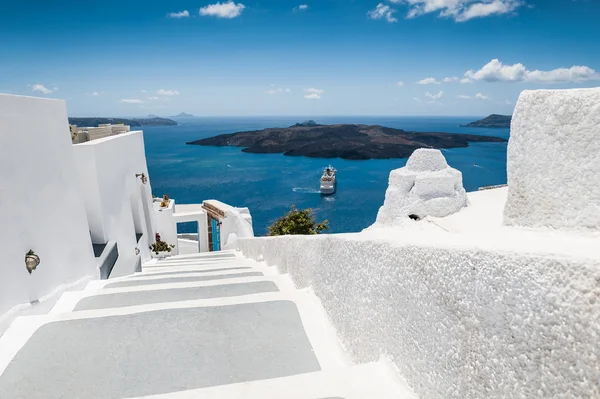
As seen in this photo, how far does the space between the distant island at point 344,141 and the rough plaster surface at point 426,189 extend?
83.7 meters

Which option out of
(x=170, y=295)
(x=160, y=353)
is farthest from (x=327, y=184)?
(x=160, y=353)

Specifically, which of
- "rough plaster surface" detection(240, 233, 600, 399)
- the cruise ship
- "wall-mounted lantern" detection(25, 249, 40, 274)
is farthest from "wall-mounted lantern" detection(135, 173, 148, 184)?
the cruise ship

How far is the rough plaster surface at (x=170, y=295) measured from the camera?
12.3ft

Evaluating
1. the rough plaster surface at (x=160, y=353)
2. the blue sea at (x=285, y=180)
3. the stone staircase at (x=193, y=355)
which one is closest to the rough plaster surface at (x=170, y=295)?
the stone staircase at (x=193, y=355)

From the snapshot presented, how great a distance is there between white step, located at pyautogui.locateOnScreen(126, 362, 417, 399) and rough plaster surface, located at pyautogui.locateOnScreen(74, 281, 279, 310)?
1972mm

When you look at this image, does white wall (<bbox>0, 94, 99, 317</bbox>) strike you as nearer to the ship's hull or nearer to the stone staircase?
the stone staircase

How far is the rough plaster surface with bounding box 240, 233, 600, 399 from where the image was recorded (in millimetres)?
1016

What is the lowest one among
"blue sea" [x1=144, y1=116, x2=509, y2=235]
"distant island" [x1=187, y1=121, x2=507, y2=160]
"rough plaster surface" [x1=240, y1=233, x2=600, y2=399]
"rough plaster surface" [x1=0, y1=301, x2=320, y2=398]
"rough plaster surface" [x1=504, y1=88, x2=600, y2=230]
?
"blue sea" [x1=144, y1=116, x2=509, y2=235]

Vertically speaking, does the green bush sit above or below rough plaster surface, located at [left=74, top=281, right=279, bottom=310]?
below

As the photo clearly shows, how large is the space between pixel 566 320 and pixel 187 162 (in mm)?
100656

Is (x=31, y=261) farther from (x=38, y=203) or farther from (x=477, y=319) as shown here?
(x=477, y=319)

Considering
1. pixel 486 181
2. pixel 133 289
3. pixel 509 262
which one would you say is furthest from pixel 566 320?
pixel 486 181

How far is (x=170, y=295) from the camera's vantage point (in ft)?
12.9

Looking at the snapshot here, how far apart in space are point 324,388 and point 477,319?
0.85 m
